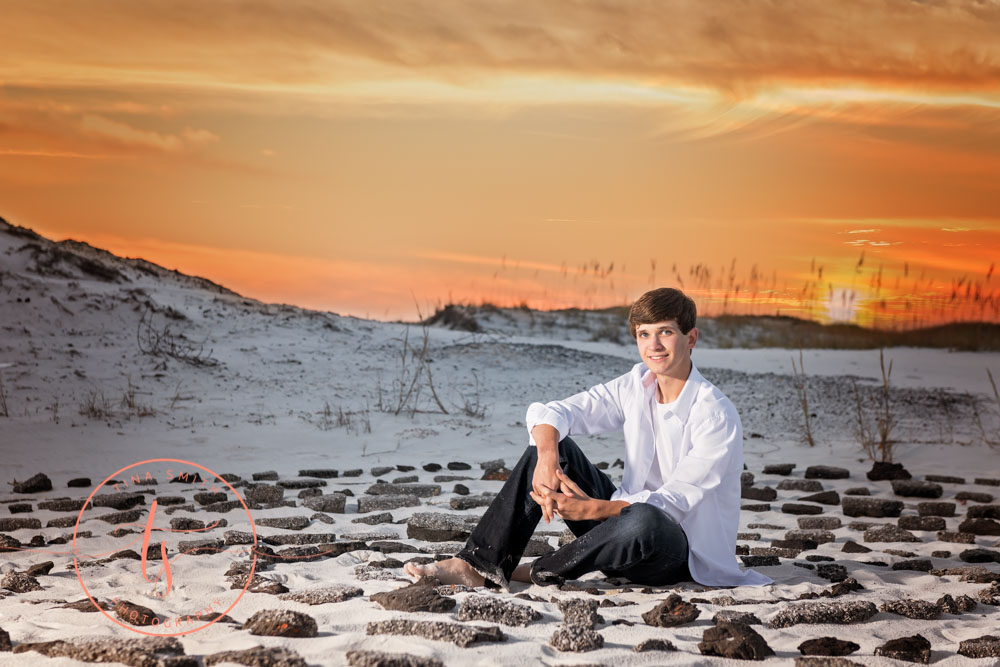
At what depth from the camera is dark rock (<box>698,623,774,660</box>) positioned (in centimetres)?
244

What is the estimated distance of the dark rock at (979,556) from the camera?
3.98 m

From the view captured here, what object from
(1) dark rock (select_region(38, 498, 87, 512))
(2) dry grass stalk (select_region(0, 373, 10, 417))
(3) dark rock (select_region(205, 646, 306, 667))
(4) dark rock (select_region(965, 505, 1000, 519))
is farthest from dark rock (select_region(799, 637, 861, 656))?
(2) dry grass stalk (select_region(0, 373, 10, 417))

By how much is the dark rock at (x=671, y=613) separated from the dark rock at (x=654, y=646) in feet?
0.74

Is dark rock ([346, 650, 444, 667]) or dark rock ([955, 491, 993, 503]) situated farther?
dark rock ([955, 491, 993, 503])

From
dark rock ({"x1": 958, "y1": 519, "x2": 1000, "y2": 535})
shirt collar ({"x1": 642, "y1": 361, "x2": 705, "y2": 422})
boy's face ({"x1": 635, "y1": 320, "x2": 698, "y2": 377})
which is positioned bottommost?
dark rock ({"x1": 958, "y1": 519, "x2": 1000, "y2": 535})

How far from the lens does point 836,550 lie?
415 cm

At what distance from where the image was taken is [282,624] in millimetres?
2637

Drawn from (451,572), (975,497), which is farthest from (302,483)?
(975,497)

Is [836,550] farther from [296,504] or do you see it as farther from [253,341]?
[253,341]

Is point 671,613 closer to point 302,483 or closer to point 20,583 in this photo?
point 20,583

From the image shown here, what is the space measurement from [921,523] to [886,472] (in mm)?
1528

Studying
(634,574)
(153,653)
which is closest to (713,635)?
(634,574)

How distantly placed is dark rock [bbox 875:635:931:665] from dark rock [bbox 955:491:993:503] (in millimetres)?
3499
